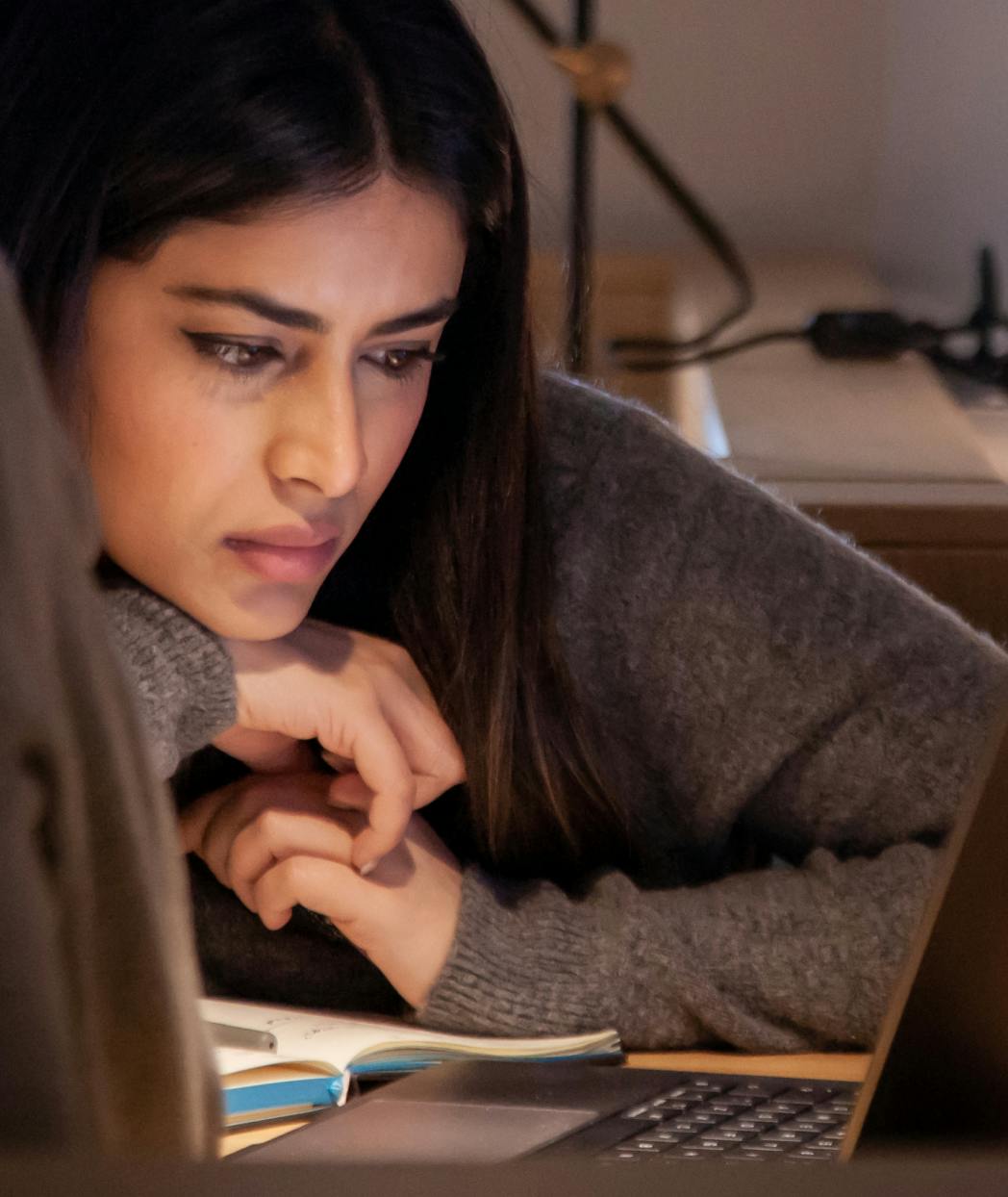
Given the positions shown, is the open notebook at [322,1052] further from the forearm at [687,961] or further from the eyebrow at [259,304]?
the eyebrow at [259,304]

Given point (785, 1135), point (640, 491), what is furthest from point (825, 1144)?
point (640, 491)

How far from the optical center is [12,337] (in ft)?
0.78

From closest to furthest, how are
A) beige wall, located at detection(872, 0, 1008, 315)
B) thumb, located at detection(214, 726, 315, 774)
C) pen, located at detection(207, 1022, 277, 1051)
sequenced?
1. pen, located at detection(207, 1022, 277, 1051)
2. thumb, located at detection(214, 726, 315, 774)
3. beige wall, located at detection(872, 0, 1008, 315)

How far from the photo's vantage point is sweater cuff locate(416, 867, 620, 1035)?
0.87 m

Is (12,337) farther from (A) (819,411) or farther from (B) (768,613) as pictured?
(A) (819,411)

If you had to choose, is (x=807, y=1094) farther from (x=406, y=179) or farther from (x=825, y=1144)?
(x=406, y=179)

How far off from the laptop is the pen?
2.5 inches

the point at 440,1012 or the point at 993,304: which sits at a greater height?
Answer: the point at 993,304

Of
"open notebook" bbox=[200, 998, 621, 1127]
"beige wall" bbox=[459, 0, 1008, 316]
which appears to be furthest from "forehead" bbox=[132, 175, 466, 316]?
"beige wall" bbox=[459, 0, 1008, 316]

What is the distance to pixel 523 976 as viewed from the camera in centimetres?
88

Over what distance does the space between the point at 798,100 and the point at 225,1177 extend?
2.58 metres

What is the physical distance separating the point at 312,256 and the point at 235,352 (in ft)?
0.20

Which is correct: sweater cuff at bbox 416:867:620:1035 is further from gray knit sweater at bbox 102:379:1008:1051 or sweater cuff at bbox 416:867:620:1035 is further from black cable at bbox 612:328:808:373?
black cable at bbox 612:328:808:373

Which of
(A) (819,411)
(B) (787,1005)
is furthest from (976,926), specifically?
(A) (819,411)
